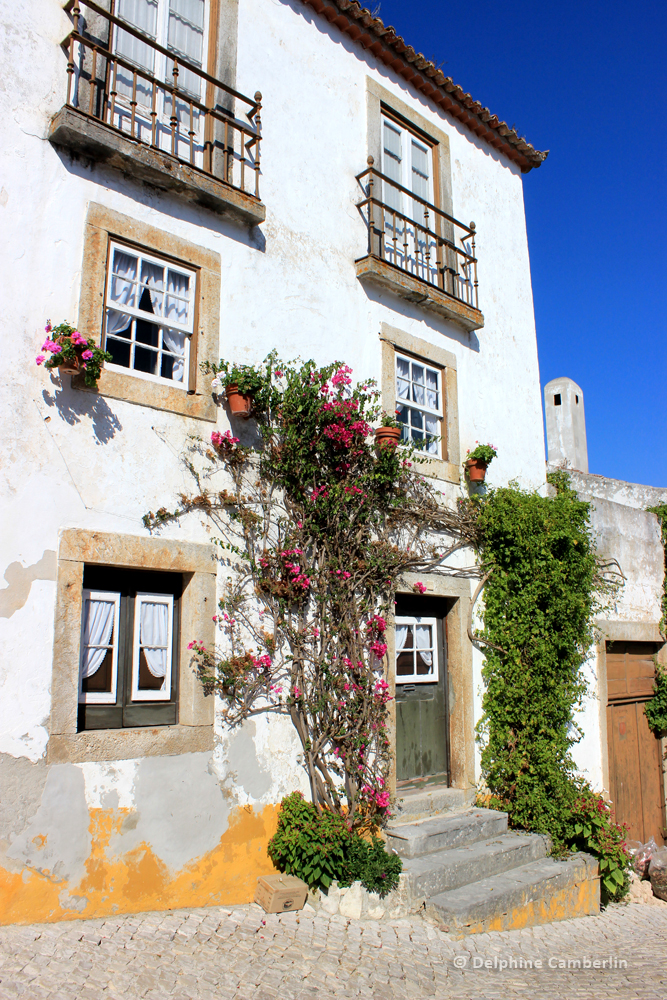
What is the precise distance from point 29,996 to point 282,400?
451 cm

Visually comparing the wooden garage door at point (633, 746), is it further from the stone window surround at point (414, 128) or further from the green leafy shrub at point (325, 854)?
the stone window surround at point (414, 128)

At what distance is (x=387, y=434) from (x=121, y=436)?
281 cm

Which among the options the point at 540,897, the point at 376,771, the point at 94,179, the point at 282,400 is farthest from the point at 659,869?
the point at 94,179

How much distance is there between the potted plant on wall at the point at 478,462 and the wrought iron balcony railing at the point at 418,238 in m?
1.88

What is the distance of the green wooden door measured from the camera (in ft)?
24.5

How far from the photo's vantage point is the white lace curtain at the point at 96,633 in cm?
522

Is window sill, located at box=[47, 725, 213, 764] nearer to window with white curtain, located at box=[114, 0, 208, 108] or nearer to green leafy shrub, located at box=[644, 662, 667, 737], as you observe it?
window with white curtain, located at box=[114, 0, 208, 108]

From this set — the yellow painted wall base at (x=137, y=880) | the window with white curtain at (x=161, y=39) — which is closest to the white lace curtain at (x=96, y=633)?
the yellow painted wall base at (x=137, y=880)

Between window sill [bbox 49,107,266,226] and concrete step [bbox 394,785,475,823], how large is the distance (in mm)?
A: 5643

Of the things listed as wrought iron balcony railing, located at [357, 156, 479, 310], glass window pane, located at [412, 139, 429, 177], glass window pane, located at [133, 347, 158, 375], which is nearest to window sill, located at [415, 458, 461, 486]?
wrought iron balcony railing, located at [357, 156, 479, 310]

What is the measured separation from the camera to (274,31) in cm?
738

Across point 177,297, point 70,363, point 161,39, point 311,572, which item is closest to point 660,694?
point 311,572

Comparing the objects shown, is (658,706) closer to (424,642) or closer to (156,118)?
(424,642)

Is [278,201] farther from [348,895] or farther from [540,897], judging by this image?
[540,897]
